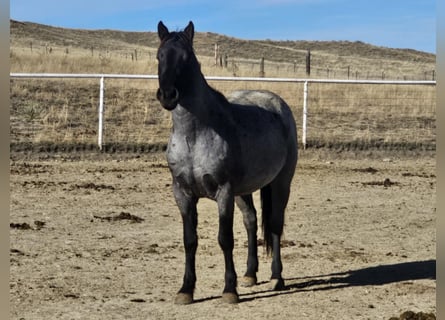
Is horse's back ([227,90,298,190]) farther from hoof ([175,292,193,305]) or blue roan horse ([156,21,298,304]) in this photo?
hoof ([175,292,193,305])

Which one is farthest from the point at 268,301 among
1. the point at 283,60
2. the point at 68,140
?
the point at 283,60

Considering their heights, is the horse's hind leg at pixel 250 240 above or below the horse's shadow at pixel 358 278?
above

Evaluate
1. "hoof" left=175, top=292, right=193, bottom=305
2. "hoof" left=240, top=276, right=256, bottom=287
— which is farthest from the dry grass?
"hoof" left=175, top=292, right=193, bottom=305

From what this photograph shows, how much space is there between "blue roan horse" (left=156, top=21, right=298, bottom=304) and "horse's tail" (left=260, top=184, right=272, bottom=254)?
1.27ft

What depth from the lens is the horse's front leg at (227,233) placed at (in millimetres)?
5273

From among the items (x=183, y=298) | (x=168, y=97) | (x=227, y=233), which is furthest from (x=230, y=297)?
(x=168, y=97)

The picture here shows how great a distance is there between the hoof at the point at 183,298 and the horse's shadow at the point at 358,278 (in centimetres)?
20

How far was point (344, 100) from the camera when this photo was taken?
2294 centimetres

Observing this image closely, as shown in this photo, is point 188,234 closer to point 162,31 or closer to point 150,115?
point 162,31

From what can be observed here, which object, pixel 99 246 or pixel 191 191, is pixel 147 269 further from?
pixel 191 191

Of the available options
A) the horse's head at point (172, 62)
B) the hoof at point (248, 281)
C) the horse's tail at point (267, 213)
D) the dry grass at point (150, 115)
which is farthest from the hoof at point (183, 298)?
the dry grass at point (150, 115)

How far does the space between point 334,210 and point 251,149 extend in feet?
15.3

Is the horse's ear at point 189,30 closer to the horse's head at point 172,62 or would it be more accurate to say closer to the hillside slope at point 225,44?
the horse's head at point 172,62

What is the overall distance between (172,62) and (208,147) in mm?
728
